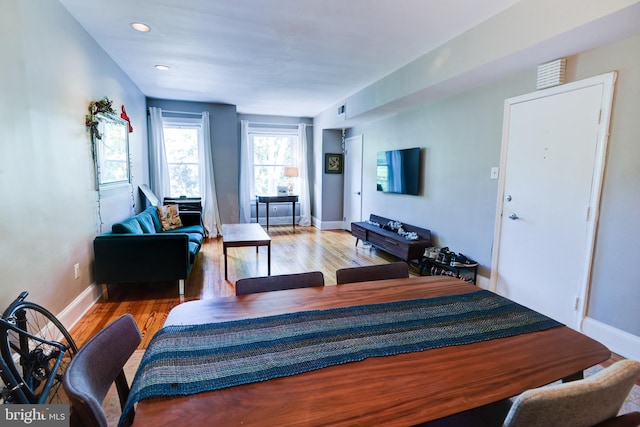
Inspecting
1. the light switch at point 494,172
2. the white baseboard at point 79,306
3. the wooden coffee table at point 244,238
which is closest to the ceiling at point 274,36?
the light switch at point 494,172

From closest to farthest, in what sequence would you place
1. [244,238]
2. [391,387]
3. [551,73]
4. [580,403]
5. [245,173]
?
[580,403], [391,387], [551,73], [244,238], [245,173]

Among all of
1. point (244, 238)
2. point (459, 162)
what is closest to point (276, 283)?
point (244, 238)

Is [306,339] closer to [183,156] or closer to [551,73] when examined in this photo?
[551,73]

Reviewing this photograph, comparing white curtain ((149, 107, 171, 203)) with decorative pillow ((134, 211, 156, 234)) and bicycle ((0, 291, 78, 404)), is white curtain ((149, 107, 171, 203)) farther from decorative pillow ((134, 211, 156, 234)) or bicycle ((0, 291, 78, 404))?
bicycle ((0, 291, 78, 404))

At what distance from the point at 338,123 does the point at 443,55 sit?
3018 mm

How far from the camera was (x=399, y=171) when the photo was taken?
4.75m

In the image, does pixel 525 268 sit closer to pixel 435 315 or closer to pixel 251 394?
pixel 435 315

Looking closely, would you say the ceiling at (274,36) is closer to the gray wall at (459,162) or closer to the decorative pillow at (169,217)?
the gray wall at (459,162)

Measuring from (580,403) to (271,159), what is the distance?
7055 mm

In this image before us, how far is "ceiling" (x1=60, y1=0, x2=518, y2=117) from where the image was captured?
8.03 ft

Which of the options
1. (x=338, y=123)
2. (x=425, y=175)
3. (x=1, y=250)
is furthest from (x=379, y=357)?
(x=338, y=123)

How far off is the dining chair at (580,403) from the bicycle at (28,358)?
5.95 ft

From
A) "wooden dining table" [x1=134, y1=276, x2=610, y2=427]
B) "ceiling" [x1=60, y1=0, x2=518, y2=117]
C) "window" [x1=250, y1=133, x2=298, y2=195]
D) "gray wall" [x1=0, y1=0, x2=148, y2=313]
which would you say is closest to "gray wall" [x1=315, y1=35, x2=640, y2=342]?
"ceiling" [x1=60, y1=0, x2=518, y2=117]

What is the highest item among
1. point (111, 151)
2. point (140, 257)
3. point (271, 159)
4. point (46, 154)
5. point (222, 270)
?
point (271, 159)
